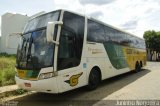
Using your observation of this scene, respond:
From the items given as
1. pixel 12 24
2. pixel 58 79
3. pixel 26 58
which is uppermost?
pixel 12 24

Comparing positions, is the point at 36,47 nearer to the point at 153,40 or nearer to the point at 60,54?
the point at 60,54

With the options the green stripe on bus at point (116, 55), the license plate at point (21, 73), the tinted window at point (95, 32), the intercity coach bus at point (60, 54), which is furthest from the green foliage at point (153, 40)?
the license plate at point (21, 73)

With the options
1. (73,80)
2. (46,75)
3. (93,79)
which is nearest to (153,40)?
(93,79)

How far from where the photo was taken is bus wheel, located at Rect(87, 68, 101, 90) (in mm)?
9539

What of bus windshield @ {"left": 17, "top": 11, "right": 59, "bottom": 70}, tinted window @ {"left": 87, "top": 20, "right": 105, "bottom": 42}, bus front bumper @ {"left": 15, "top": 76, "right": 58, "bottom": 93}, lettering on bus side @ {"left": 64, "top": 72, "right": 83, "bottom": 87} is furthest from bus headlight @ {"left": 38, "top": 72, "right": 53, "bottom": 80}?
tinted window @ {"left": 87, "top": 20, "right": 105, "bottom": 42}

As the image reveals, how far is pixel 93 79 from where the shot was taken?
9.76m

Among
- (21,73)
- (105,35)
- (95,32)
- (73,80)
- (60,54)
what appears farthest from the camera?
(105,35)

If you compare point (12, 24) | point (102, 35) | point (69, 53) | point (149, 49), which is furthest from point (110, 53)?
point (149, 49)

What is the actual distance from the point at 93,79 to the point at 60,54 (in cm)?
281

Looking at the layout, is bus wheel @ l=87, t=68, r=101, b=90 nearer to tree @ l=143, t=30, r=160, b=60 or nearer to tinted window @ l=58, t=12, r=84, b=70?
tinted window @ l=58, t=12, r=84, b=70

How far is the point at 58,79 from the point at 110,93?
109 inches

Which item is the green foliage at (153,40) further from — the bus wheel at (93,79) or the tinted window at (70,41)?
the tinted window at (70,41)

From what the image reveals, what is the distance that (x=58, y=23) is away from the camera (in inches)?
295

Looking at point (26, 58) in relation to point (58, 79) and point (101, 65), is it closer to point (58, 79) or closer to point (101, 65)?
point (58, 79)
